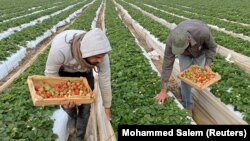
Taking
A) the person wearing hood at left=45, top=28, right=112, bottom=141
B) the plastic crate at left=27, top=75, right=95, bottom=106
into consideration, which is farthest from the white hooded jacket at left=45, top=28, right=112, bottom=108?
the plastic crate at left=27, top=75, right=95, bottom=106

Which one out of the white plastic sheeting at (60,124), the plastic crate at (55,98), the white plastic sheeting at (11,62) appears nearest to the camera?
the plastic crate at (55,98)

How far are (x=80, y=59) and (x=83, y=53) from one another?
197 mm

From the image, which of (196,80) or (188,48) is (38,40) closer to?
(188,48)

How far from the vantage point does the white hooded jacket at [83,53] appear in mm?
3807

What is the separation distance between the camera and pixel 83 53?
12.8 ft

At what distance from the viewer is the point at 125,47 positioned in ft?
34.2

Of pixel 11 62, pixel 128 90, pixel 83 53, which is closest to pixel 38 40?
pixel 11 62

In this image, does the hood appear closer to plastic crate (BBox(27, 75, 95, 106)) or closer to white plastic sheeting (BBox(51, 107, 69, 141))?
plastic crate (BBox(27, 75, 95, 106))

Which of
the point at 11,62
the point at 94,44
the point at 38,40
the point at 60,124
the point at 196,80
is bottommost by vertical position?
the point at 38,40

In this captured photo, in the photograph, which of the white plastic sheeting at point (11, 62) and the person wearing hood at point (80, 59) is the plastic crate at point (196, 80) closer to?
the person wearing hood at point (80, 59)

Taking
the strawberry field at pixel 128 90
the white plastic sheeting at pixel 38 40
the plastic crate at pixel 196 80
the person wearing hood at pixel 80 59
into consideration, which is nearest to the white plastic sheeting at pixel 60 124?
the strawberry field at pixel 128 90

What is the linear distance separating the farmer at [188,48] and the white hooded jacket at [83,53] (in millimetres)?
1310

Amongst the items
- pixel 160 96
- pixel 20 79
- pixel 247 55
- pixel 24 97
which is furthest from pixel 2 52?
pixel 247 55

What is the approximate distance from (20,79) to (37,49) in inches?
217
